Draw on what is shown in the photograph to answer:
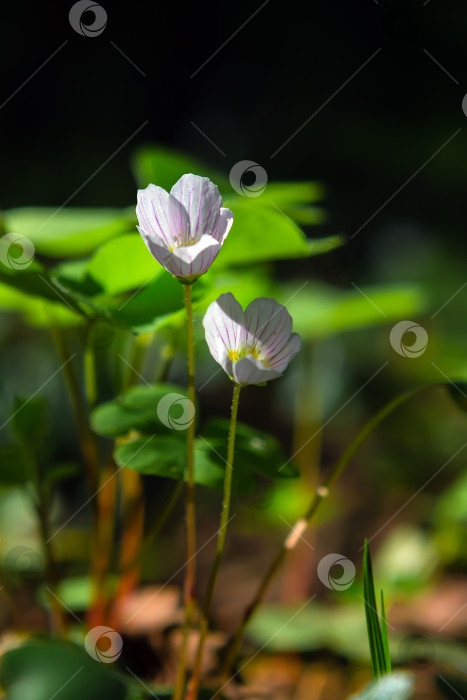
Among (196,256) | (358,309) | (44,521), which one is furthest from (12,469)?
(358,309)

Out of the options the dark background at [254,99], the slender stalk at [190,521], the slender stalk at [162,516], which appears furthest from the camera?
the dark background at [254,99]

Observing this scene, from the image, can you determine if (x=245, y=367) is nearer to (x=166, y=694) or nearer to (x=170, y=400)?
(x=170, y=400)

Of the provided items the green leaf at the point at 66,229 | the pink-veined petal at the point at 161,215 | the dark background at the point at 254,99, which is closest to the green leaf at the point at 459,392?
the pink-veined petal at the point at 161,215

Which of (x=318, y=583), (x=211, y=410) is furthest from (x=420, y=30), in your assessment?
(x=318, y=583)

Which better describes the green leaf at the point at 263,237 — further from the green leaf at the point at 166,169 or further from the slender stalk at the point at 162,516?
the slender stalk at the point at 162,516

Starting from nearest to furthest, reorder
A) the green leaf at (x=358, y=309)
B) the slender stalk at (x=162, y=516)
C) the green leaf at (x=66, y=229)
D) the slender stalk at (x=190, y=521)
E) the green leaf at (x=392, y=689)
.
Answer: the green leaf at (x=392, y=689)
the slender stalk at (x=190, y=521)
the slender stalk at (x=162, y=516)
the green leaf at (x=66, y=229)
the green leaf at (x=358, y=309)

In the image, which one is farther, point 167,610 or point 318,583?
point 318,583
